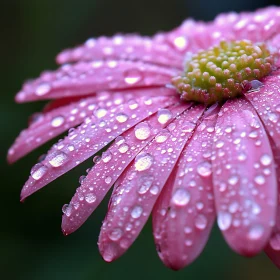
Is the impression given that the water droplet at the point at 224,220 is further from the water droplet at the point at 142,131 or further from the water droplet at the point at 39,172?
the water droplet at the point at 39,172

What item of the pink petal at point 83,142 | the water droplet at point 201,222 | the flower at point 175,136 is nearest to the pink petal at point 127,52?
the flower at point 175,136

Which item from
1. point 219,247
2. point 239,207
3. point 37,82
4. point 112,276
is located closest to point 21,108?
point 37,82

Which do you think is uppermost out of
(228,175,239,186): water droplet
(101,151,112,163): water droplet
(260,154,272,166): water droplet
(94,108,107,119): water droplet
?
(94,108,107,119): water droplet

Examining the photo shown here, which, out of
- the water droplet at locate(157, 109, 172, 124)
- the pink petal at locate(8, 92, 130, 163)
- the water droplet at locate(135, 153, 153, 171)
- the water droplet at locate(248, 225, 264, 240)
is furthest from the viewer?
the pink petal at locate(8, 92, 130, 163)

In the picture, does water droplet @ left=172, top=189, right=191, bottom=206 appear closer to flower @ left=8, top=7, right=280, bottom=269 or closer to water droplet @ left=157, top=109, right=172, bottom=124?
flower @ left=8, top=7, right=280, bottom=269

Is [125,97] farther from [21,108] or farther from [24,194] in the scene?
[21,108]

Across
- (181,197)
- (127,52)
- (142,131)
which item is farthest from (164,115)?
(127,52)

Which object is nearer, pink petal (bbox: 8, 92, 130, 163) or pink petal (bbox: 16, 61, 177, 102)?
pink petal (bbox: 8, 92, 130, 163)

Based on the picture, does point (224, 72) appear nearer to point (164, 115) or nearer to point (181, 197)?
point (164, 115)

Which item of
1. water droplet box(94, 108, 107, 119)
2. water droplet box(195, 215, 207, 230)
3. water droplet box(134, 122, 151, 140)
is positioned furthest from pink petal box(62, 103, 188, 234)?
water droplet box(195, 215, 207, 230)
